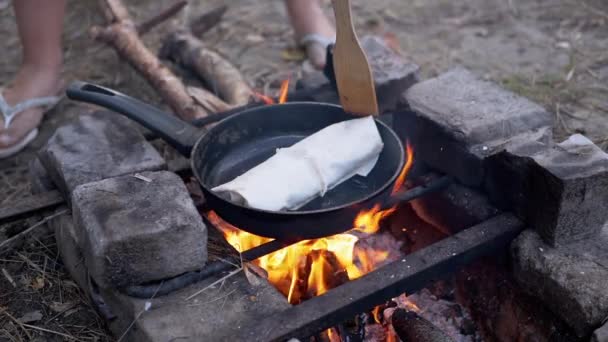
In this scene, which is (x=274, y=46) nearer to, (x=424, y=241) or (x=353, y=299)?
(x=424, y=241)

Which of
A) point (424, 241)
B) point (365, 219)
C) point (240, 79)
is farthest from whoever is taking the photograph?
point (240, 79)

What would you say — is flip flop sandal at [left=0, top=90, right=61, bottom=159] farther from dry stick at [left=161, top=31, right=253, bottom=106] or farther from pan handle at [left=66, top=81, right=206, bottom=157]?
pan handle at [left=66, top=81, right=206, bottom=157]

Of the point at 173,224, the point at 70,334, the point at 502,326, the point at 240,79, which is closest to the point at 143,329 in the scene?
the point at 173,224

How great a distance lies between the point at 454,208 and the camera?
210 centimetres

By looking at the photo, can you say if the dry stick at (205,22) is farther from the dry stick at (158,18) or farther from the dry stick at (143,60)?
the dry stick at (143,60)

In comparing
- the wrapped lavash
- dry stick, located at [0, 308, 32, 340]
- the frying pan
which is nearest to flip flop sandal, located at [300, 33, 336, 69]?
the frying pan

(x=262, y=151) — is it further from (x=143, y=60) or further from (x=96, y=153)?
(x=143, y=60)

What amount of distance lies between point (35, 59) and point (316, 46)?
4.68 feet

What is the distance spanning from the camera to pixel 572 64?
3359 millimetres

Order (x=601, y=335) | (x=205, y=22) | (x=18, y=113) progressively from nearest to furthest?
(x=601, y=335) < (x=18, y=113) < (x=205, y=22)

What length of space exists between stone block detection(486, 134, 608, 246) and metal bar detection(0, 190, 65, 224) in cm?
147

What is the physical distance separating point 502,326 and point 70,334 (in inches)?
52.2

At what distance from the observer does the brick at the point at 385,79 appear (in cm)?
252

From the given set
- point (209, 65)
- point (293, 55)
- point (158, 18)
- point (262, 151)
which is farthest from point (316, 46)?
point (262, 151)
